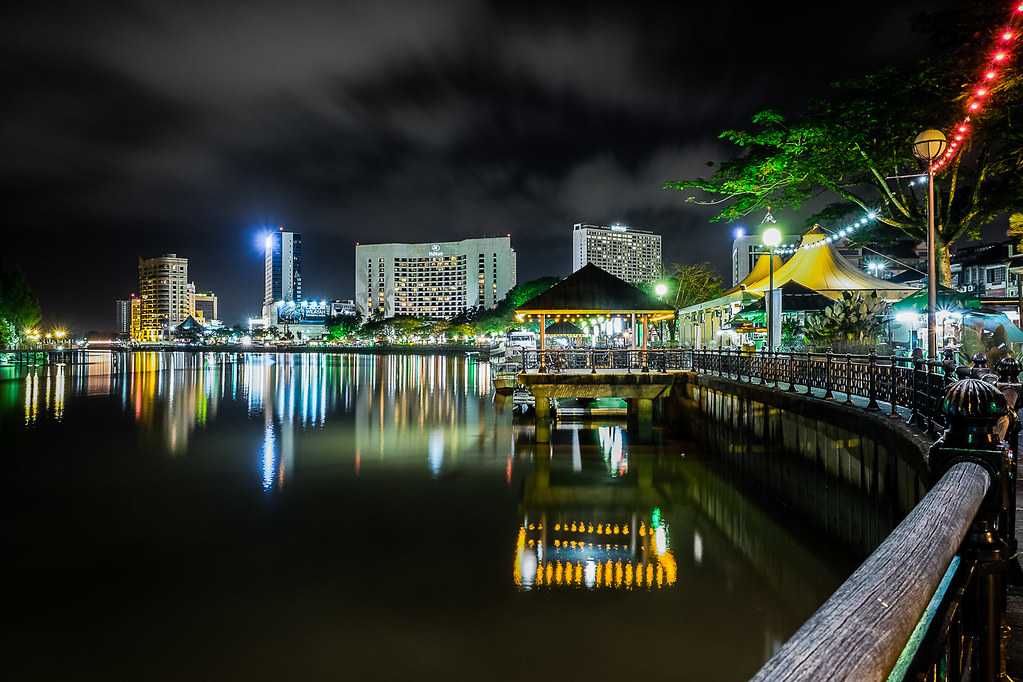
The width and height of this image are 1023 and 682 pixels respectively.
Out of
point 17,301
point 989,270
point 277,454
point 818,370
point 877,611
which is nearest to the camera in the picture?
point 877,611

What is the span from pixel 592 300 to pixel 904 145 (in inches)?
486

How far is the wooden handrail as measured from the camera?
51.5 inches

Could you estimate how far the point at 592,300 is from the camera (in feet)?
94.4

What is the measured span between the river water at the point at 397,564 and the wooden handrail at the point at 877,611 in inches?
317

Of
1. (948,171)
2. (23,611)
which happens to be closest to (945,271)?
(948,171)

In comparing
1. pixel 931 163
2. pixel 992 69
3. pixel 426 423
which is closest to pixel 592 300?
pixel 426 423

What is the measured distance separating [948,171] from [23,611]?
25047mm

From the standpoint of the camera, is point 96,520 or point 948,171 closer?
point 96,520

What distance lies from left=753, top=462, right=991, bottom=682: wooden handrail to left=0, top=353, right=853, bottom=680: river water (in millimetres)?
8047

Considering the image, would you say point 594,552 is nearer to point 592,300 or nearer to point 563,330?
point 592,300

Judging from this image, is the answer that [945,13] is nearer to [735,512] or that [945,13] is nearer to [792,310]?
[792,310]

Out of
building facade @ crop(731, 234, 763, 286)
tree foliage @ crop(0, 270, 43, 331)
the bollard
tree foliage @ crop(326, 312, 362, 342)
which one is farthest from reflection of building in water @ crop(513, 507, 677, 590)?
tree foliage @ crop(326, 312, 362, 342)

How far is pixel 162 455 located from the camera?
25844 mm

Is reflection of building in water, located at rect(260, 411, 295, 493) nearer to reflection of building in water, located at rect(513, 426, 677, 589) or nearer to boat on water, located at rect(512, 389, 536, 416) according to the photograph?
reflection of building in water, located at rect(513, 426, 677, 589)
